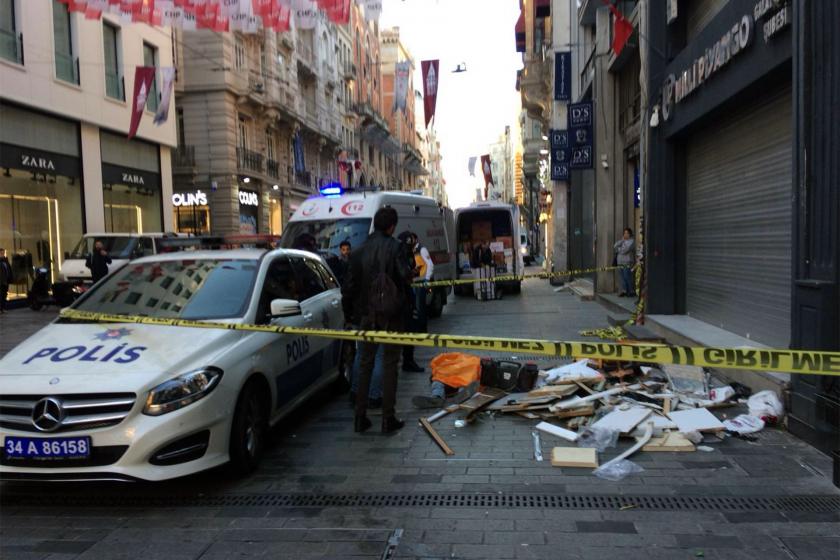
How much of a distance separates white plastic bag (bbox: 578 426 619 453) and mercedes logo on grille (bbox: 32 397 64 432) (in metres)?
3.77

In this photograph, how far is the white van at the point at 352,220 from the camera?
12.0 meters

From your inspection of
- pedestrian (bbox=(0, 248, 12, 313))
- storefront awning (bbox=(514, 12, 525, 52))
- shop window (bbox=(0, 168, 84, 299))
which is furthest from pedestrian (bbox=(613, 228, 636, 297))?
storefront awning (bbox=(514, 12, 525, 52))

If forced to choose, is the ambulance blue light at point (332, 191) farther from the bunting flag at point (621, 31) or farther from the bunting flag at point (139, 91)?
the bunting flag at point (139, 91)

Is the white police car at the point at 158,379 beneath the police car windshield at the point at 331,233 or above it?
beneath

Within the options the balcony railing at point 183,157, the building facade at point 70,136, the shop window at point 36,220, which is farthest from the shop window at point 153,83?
the balcony railing at point 183,157

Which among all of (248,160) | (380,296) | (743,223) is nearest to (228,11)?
(380,296)

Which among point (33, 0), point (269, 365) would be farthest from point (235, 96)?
point (269, 365)

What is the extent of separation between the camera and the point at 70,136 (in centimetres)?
1972

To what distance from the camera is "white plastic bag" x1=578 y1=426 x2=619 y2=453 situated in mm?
5176

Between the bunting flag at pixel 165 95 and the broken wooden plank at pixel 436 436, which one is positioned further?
the bunting flag at pixel 165 95

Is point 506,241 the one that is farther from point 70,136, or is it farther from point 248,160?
point 248,160

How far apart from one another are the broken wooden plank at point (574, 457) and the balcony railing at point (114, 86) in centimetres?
2136

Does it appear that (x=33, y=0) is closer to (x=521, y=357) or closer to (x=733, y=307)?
(x=521, y=357)

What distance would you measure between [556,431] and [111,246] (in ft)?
49.1
